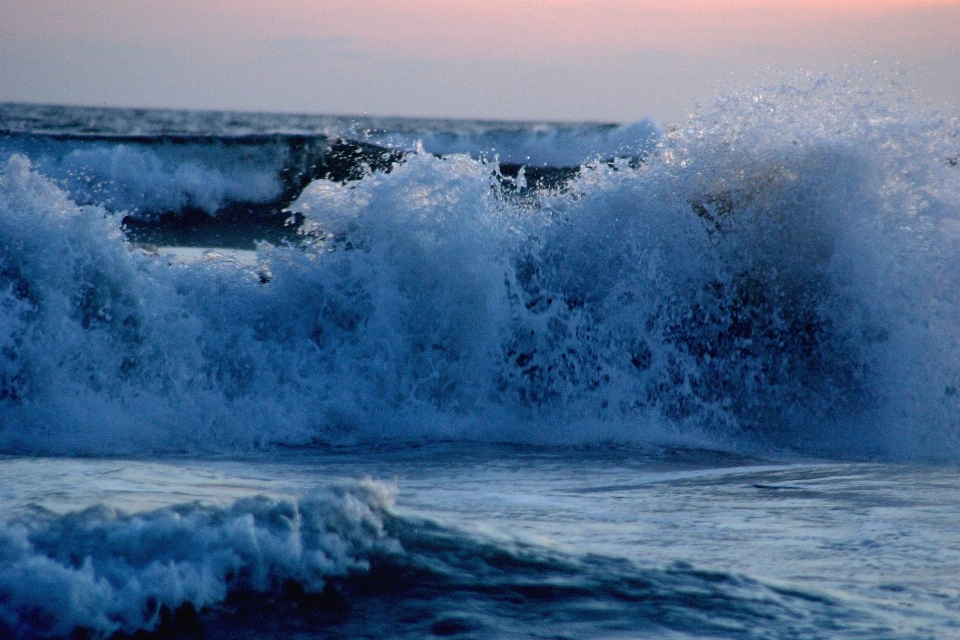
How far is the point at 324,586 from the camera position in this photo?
2.47m

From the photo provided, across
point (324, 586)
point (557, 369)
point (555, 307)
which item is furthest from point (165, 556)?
point (555, 307)

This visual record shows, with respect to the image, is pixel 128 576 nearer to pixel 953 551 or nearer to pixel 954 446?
pixel 953 551

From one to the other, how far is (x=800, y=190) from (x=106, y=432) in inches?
169

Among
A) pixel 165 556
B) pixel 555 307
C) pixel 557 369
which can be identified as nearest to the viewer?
pixel 165 556

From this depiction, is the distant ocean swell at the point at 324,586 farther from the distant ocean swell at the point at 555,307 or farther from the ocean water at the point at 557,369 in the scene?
the distant ocean swell at the point at 555,307

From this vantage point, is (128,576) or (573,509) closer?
(128,576)

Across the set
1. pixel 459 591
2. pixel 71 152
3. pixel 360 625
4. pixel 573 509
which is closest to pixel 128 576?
pixel 360 625

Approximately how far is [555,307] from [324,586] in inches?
141

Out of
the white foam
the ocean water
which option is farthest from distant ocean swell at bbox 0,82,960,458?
the white foam

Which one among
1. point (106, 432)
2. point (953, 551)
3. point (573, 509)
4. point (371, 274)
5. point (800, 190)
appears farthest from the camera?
point (800, 190)

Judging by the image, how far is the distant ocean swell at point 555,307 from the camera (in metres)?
5.24

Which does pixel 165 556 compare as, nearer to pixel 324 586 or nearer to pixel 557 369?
pixel 324 586

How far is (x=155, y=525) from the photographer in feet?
8.04

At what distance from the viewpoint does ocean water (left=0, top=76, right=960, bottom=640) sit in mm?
2834
